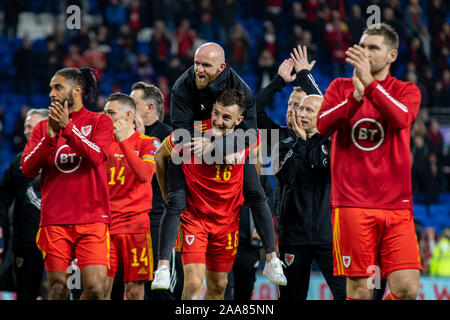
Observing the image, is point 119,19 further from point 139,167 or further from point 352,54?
point 352,54

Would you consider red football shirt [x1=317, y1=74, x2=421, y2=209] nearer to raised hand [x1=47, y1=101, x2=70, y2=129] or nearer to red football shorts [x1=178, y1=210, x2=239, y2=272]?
red football shorts [x1=178, y1=210, x2=239, y2=272]

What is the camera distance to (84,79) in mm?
6191

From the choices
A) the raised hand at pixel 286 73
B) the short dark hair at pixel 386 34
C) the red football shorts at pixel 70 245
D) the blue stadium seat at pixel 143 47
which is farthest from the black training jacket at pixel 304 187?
the blue stadium seat at pixel 143 47

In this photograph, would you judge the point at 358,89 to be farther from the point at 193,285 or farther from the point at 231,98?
the point at 193,285

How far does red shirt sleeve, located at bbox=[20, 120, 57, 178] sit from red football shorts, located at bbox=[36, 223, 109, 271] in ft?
1.69

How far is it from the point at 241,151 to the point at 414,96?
60.6 inches

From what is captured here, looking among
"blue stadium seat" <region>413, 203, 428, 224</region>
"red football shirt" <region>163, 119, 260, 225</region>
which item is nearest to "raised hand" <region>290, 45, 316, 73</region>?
"red football shirt" <region>163, 119, 260, 225</region>

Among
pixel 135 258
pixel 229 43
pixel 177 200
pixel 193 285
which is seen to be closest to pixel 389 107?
pixel 177 200

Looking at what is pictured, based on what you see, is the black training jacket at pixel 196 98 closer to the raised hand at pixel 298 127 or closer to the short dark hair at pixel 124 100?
the raised hand at pixel 298 127

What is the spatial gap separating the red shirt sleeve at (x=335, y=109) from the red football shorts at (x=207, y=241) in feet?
4.45

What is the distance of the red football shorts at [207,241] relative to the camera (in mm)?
Result: 5805

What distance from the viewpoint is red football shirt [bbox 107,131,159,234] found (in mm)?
6863

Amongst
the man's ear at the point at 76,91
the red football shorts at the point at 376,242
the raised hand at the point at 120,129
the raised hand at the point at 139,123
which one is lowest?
the red football shorts at the point at 376,242
